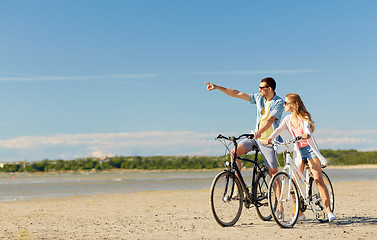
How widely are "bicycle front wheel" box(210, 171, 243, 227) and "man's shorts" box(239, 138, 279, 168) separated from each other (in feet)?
1.94

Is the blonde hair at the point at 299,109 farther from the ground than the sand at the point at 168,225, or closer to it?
farther from the ground

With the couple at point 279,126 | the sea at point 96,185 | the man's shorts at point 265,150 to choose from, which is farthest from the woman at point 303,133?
the sea at point 96,185

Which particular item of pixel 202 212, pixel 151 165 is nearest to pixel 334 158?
pixel 151 165

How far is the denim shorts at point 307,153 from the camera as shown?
816cm

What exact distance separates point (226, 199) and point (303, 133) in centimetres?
182

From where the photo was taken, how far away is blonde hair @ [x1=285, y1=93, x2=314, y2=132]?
Result: 8.10m

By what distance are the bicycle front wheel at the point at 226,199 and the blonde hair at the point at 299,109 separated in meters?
1.64

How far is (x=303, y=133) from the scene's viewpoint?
811cm

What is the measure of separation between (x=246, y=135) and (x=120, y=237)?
2.69 meters

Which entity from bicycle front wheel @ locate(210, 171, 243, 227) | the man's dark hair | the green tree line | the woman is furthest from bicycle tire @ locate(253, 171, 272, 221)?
the green tree line

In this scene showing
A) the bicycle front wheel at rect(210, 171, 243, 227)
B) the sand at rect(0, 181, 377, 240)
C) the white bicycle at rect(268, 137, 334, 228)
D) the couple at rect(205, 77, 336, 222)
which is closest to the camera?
the sand at rect(0, 181, 377, 240)

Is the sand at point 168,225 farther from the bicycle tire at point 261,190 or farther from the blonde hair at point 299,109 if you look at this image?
the blonde hair at point 299,109

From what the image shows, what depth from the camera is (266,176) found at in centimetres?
845

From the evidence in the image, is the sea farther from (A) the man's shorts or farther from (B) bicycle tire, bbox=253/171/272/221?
(A) the man's shorts
